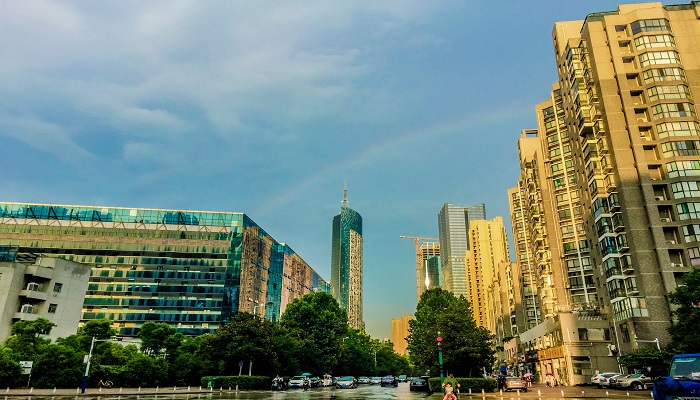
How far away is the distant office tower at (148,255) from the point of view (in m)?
113

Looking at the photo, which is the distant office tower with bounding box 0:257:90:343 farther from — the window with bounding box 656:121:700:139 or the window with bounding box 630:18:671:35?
the window with bounding box 630:18:671:35

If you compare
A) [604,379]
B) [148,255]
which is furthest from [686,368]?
[148,255]

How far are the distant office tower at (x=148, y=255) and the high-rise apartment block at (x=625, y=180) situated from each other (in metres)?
72.3

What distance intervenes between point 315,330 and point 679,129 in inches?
2414

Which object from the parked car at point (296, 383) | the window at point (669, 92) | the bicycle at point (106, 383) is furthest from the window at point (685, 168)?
the bicycle at point (106, 383)

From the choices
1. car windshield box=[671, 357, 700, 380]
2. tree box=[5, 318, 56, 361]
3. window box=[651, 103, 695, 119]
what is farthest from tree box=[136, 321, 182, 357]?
window box=[651, 103, 695, 119]

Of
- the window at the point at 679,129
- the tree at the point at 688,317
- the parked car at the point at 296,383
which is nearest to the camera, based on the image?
the tree at the point at 688,317

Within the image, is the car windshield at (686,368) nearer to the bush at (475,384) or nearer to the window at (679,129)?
the bush at (475,384)

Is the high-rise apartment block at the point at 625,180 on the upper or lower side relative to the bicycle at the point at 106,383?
upper

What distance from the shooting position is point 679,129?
5981 centimetres

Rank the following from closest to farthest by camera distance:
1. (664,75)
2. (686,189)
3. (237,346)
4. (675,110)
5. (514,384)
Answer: (514,384), (237,346), (686,189), (675,110), (664,75)

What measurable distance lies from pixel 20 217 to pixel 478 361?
121 meters

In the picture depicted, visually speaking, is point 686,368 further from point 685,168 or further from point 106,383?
point 106,383

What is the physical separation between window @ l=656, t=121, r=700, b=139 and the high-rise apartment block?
13 centimetres
